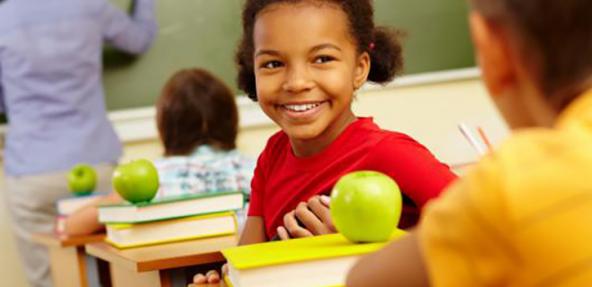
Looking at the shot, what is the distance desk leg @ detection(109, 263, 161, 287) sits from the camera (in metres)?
2.01

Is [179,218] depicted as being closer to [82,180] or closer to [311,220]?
[311,220]

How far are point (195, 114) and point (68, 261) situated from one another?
0.64m

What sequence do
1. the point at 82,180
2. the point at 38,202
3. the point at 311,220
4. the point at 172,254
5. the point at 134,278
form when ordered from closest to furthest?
the point at 311,220 → the point at 172,254 → the point at 134,278 → the point at 82,180 → the point at 38,202

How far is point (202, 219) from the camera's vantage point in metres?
2.21

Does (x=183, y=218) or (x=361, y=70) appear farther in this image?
(x=183, y=218)

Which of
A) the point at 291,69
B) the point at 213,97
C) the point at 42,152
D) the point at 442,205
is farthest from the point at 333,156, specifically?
the point at 42,152

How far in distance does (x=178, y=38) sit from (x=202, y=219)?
241 cm

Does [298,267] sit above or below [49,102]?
above

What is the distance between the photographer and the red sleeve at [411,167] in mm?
1575

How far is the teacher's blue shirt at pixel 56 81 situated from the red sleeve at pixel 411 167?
285cm

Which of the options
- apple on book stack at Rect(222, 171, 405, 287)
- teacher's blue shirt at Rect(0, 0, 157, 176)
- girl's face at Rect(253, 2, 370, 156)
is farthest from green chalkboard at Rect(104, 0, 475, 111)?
apple on book stack at Rect(222, 171, 405, 287)

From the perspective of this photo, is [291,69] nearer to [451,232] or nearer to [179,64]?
[451,232]

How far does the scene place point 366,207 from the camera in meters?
1.25

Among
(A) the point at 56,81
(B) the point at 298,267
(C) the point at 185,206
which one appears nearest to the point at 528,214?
(B) the point at 298,267
